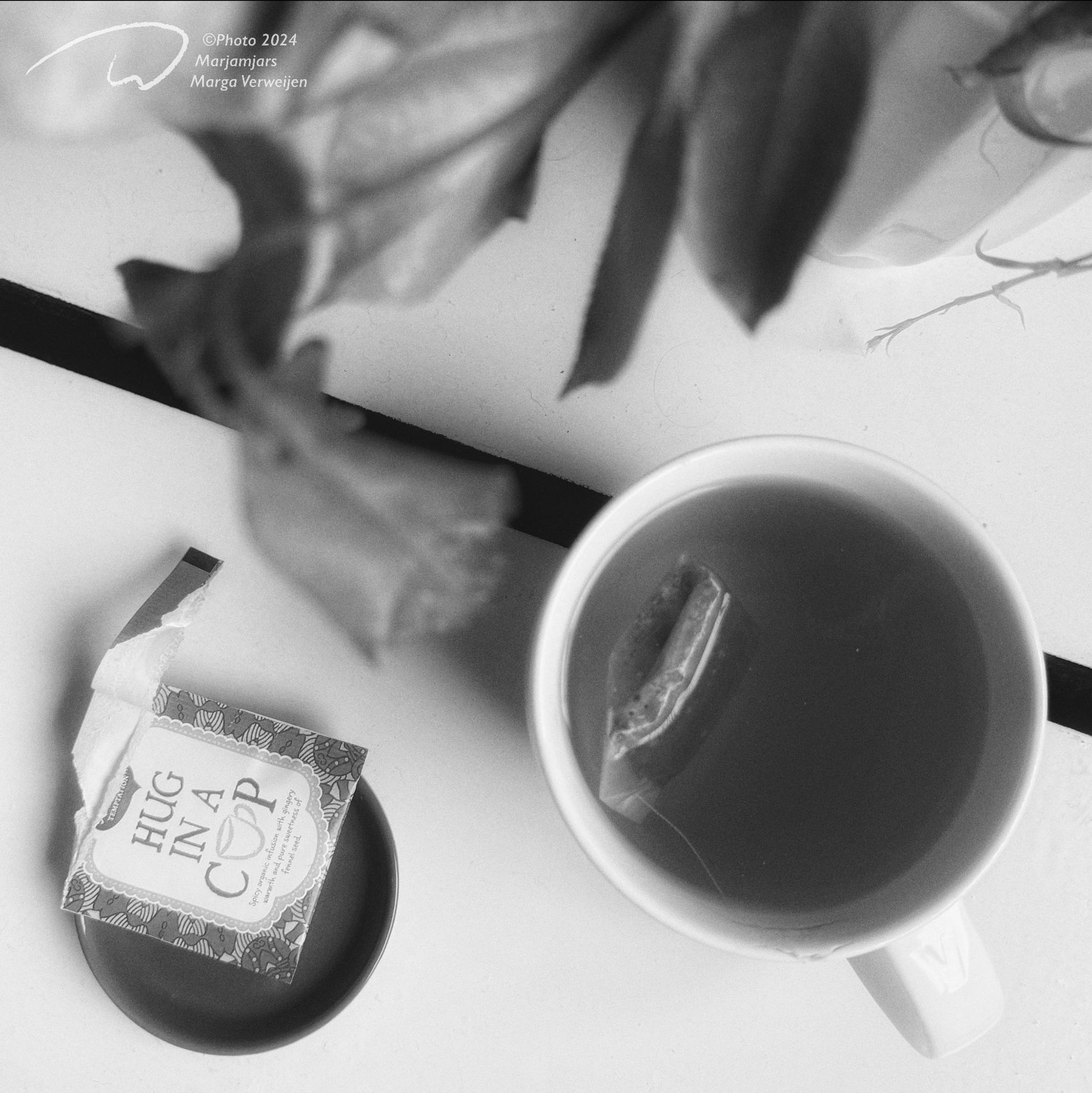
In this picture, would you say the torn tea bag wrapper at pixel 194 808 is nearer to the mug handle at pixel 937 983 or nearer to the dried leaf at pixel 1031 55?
the mug handle at pixel 937 983

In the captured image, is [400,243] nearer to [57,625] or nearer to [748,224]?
[748,224]

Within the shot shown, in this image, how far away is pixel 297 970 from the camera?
45 centimetres

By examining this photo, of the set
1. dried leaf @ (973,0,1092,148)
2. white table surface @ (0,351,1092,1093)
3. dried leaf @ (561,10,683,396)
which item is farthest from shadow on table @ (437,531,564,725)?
dried leaf @ (973,0,1092,148)

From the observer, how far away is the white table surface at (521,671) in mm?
440

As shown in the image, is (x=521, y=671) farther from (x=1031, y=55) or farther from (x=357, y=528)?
(x=1031, y=55)

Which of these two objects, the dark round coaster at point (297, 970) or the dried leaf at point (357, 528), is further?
the dark round coaster at point (297, 970)

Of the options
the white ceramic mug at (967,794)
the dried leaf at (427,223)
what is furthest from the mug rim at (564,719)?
the dried leaf at (427,223)

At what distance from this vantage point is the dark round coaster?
437mm

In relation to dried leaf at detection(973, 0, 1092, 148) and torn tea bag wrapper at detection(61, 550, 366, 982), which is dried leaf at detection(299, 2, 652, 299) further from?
torn tea bag wrapper at detection(61, 550, 366, 982)

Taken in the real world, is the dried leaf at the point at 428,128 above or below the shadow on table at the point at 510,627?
above

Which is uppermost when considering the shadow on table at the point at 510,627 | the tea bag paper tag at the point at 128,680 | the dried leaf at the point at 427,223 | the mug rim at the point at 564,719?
the dried leaf at the point at 427,223

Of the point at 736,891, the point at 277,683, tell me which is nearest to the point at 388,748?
the point at 277,683

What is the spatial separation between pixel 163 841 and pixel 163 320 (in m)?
0.23

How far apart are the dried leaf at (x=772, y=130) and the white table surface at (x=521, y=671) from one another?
17cm
